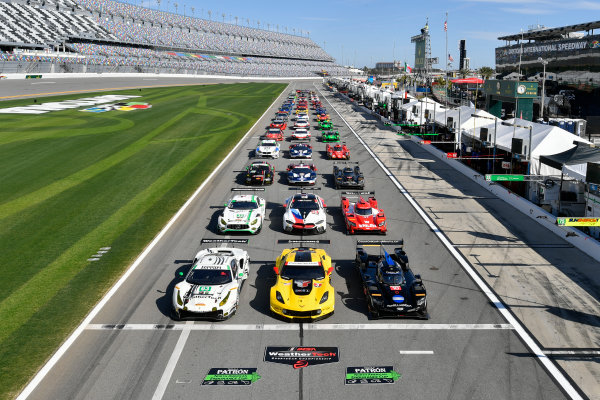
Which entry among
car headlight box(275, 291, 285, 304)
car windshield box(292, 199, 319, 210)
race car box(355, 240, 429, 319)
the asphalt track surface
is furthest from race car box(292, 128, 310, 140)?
car headlight box(275, 291, 285, 304)

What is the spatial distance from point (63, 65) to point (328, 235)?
91453 mm

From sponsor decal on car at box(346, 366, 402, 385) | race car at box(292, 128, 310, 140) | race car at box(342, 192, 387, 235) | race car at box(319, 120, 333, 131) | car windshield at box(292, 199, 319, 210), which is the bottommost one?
sponsor decal on car at box(346, 366, 402, 385)

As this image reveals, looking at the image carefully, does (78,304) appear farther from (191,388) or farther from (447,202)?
(447,202)

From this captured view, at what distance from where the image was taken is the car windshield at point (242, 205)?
70.8 ft

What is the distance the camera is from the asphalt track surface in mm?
10695

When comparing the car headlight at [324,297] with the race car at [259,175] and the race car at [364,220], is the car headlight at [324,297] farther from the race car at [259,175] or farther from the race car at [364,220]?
the race car at [259,175]

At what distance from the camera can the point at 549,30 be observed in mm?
92312

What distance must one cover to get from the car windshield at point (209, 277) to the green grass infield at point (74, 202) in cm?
326

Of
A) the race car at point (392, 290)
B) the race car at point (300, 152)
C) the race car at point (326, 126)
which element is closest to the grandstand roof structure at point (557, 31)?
the race car at point (326, 126)

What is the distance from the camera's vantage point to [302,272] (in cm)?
1493

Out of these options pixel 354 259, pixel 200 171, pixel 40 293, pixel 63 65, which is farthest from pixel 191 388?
pixel 63 65

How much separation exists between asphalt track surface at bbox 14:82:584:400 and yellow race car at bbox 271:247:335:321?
33 centimetres

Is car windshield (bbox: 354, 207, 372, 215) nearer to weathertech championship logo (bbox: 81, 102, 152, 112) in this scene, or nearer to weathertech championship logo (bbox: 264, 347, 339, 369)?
weathertech championship logo (bbox: 264, 347, 339, 369)

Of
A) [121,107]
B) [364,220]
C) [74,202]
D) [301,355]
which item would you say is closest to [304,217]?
[364,220]
